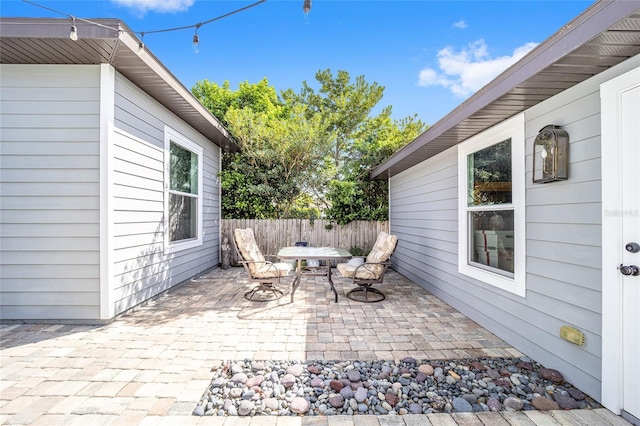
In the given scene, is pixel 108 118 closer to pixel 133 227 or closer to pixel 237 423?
pixel 133 227

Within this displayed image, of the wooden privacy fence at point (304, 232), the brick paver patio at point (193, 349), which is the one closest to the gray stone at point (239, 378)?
the brick paver patio at point (193, 349)

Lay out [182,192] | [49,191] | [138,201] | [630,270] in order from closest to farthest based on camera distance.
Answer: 1. [630,270]
2. [49,191]
3. [138,201]
4. [182,192]

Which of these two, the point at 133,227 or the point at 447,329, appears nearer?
the point at 447,329

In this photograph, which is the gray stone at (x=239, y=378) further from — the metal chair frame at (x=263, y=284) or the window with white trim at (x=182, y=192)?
the window with white trim at (x=182, y=192)

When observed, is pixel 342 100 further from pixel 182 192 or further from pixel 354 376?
pixel 354 376

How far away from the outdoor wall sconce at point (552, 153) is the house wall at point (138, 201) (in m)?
4.43

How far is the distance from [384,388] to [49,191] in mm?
4067

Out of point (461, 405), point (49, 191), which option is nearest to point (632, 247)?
point (461, 405)

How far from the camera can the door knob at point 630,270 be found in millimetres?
1848

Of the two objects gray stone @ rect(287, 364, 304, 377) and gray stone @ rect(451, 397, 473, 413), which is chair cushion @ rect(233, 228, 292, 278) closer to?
gray stone @ rect(287, 364, 304, 377)

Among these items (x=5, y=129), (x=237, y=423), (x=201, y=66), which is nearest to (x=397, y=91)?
(x=201, y=66)

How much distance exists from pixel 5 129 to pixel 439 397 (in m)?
5.12

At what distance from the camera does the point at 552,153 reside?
2.45 m

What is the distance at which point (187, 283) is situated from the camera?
18.0ft
